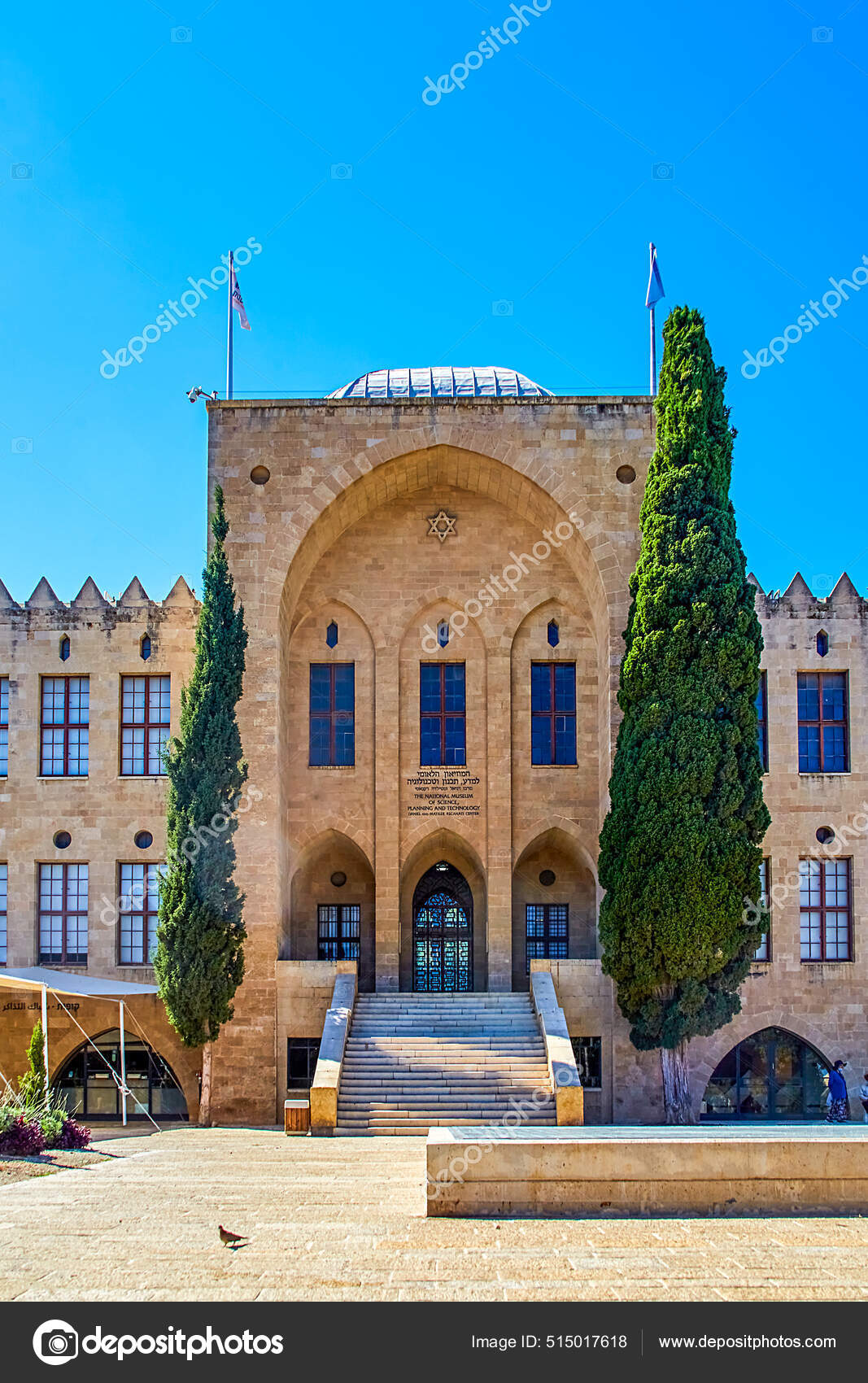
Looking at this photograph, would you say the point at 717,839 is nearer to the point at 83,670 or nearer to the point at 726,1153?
the point at 726,1153

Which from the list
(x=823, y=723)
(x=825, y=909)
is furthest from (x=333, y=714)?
(x=825, y=909)

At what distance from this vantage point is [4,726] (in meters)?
22.9

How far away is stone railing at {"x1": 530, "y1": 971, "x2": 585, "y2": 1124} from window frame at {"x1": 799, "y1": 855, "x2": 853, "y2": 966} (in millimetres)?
4965

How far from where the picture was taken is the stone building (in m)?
21.1

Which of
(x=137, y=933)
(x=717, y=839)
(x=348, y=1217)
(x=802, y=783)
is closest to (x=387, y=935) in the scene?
(x=137, y=933)

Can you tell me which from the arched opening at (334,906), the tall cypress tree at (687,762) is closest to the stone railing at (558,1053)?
the tall cypress tree at (687,762)

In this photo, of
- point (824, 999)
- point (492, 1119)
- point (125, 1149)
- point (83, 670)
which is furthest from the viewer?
point (83, 670)

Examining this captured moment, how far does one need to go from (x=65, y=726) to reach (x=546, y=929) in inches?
407

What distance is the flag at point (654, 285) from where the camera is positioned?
2234cm

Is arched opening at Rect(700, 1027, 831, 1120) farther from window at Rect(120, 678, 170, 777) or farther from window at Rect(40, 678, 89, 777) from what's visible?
window at Rect(40, 678, 89, 777)

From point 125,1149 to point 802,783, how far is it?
1352 cm

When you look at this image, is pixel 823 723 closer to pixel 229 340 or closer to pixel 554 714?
pixel 554 714

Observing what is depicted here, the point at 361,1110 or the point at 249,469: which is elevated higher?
the point at 249,469

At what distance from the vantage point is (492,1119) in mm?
17359
